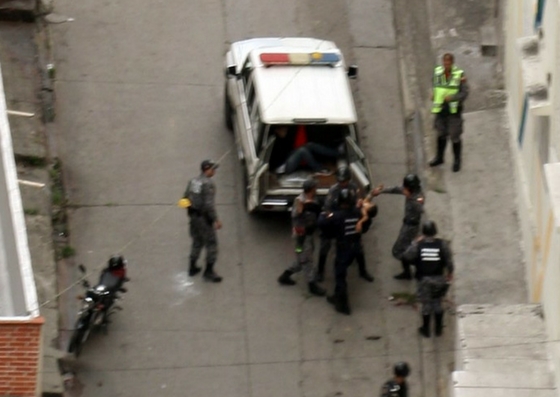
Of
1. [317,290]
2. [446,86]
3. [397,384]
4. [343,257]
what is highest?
[446,86]

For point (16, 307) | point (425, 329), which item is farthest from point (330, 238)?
point (16, 307)

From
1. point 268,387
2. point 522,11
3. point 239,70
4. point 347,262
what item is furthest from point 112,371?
point 522,11

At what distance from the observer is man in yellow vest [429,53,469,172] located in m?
19.4

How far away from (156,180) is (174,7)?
4.39 metres

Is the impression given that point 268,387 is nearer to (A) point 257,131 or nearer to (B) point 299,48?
(A) point 257,131

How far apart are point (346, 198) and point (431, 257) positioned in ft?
4.38

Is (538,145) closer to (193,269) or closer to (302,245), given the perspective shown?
(302,245)

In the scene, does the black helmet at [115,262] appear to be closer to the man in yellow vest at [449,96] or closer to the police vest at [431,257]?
the police vest at [431,257]

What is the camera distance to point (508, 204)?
19875 millimetres

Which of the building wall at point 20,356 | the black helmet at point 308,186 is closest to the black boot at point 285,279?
the black helmet at point 308,186

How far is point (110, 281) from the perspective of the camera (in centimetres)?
1802

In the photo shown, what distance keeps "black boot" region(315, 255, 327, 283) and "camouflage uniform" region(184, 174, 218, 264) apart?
1.34m

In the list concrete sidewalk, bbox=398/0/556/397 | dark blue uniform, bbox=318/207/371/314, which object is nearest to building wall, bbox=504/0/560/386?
concrete sidewalk, bbox=398/0/556/397

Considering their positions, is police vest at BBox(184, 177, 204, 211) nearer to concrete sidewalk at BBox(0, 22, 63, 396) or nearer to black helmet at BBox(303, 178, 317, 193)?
black helmet at BBox(303, 178, 317, 193)
